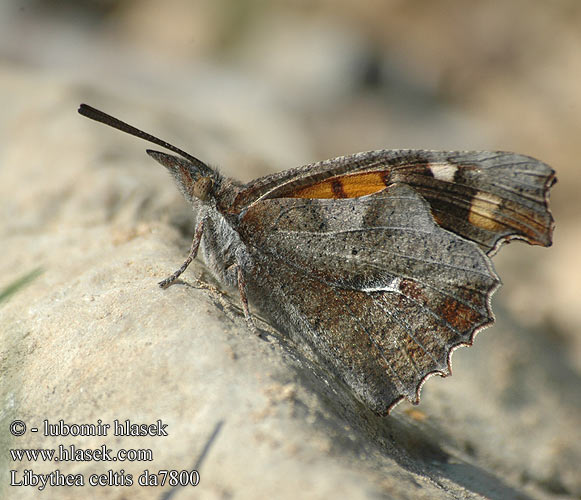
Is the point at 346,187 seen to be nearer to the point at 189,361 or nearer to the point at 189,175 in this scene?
the point at 189,175

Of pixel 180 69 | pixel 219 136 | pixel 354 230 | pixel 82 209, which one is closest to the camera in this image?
pixel 354 230

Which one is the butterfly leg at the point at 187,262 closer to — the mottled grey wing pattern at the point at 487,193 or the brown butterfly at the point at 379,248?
the brown butterfly at the point at 379,248

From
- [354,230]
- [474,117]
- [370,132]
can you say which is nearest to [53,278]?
[354,230]

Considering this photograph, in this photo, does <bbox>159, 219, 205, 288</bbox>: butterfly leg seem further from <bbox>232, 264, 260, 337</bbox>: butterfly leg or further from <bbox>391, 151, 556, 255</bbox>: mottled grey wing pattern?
<bbox>391, 151, 556, 255</bbox>: mottled grey wing pattern

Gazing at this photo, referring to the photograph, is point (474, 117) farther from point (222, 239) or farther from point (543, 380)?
point (222, 239)

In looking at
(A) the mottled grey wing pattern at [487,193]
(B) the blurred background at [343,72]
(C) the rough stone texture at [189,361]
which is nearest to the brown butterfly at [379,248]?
(A) the mottled grey wing pattern at [487,193]

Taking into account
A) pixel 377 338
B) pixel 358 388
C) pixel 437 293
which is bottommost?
pixel 358 388

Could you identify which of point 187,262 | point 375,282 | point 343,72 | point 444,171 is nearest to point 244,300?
point 187,262
